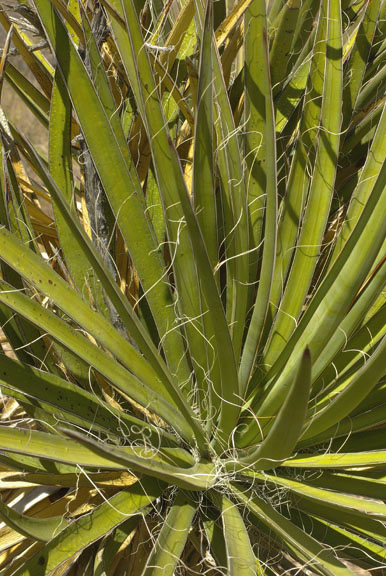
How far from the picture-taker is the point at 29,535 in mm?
801

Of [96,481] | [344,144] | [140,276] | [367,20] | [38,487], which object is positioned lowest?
[38,487]

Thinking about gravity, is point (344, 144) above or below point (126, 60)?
below

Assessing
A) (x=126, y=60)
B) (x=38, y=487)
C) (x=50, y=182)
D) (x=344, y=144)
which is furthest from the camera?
(x=344, y=144)

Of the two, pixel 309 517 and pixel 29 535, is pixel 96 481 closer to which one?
pixel 29 535

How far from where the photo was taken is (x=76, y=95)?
942mm

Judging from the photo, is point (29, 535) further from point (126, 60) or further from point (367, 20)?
point (367, 20)

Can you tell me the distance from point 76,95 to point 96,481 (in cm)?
60

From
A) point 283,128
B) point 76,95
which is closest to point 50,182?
point 76,95

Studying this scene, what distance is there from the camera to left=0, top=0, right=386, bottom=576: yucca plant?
2.81ft

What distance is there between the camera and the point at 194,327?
38.0 inches

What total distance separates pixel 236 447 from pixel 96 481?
9.1 inches

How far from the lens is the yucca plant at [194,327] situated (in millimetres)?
856

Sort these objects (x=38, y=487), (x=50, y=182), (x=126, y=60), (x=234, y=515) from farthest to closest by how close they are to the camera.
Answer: (x=38, y=487), (x=126, y=60), (x=234, y=515), (x=50, y=182)

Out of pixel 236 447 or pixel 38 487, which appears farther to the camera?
pixel 38 487
